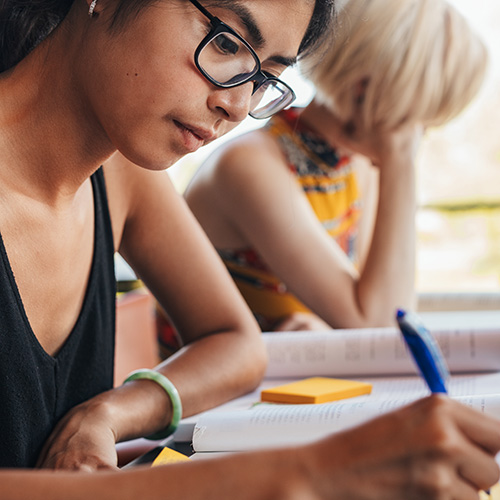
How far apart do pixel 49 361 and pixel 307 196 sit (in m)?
0.97

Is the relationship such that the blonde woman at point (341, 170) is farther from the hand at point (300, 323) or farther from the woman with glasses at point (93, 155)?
the woman with glasses at point (93, 155)

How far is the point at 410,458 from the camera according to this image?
1.31 feet

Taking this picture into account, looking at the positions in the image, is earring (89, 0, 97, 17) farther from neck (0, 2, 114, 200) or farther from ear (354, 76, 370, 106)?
ear (354, 76, 370, 106)

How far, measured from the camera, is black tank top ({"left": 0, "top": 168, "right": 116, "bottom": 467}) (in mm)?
771

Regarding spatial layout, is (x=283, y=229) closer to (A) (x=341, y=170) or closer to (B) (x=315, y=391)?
(A) (x=341, y=170)

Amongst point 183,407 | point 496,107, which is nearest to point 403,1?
point 183,407

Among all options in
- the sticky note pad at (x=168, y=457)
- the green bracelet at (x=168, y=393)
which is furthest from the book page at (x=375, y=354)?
the sticky note pad at (x=168, y=457)

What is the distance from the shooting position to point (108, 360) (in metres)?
1.01

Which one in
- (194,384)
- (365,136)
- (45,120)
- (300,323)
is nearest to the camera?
(45,120)

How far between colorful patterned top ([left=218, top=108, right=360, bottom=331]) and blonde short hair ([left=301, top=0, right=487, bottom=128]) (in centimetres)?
11

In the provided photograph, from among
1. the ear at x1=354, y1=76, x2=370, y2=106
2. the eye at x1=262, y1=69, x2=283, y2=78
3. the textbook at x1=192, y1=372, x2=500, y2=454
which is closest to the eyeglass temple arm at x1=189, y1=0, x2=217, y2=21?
the eye at x1=262, y1=69, x2=283, y2=78

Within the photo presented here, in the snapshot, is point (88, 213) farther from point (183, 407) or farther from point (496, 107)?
point (496, 107)

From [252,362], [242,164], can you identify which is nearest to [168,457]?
[252,362]

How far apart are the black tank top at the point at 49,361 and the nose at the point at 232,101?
269mm
